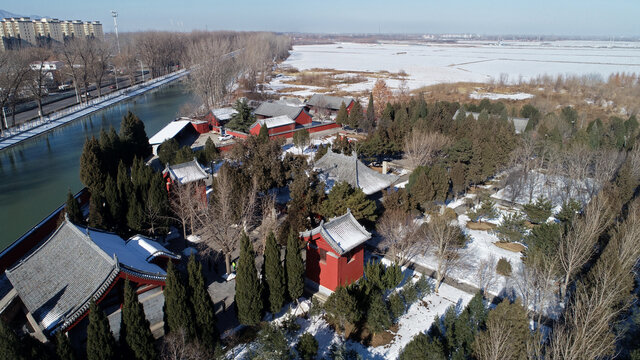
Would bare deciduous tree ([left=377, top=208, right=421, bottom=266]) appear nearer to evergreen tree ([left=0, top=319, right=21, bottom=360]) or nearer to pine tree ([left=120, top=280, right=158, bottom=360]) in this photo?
pine tree ([left=120, top=280, right=158, bottom=360])

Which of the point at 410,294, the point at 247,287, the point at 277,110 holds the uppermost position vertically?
the point at 277,110

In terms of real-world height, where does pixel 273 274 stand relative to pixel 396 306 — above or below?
above

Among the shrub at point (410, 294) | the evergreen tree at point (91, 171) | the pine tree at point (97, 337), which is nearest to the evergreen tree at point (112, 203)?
the evergreen tree at point (91, 171)

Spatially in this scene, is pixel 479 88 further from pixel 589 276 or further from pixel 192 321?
pixel 192 321

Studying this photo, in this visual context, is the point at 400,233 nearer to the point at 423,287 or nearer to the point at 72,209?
the point at 423,287

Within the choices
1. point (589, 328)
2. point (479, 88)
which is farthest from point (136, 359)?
point (479, 88)

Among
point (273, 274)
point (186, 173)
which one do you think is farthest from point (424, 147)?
point (273, 274)
